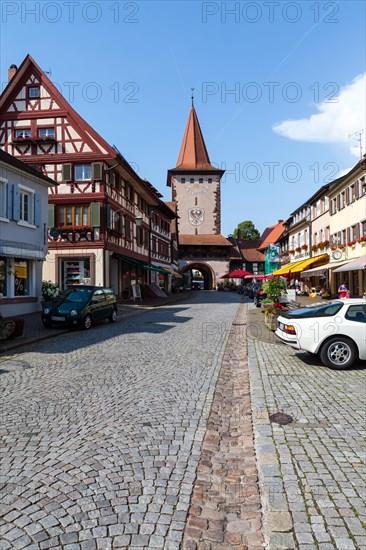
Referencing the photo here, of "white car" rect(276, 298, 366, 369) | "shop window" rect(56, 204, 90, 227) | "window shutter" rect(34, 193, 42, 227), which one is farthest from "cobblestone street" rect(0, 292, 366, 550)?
"shop window" rect(56, 204, 90, 227)

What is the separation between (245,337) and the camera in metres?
13.6

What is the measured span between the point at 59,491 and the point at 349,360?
6536 millimetres

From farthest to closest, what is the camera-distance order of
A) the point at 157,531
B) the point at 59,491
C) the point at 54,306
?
1. the point at 54,306
2. the point at 59,491
3. the point at 157,531

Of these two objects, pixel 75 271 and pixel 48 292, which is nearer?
pixel 48 292

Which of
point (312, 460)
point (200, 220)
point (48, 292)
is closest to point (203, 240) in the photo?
point (200, 220)

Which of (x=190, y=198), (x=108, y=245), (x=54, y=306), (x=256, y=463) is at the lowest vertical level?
(x=256, y=463)

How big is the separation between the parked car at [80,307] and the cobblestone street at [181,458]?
6392mm

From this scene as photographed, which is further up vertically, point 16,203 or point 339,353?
point 16,203

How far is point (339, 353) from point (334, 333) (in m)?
0.41

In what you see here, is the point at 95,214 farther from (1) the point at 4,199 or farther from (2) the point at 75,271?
(1) the point at 4,199

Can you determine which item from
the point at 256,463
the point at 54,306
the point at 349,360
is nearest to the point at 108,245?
the point at 54,306

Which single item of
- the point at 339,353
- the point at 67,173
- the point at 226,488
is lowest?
the point at 226,488

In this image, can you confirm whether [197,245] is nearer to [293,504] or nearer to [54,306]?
[54,306]

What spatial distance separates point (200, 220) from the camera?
7225cm
